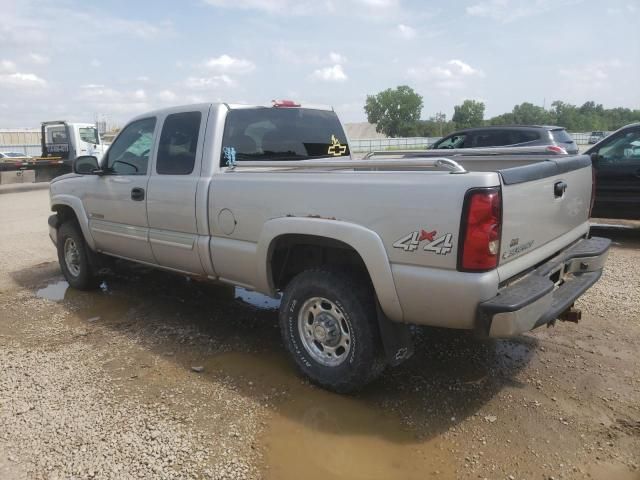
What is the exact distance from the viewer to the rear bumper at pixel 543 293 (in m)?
A: 2.66

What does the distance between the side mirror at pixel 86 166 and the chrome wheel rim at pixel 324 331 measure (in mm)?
2981

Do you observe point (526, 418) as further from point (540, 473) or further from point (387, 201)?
point (387, 201)

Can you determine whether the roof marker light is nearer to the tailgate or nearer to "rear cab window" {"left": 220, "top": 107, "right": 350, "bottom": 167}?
"rear cab window" {"left": 220, "top": 107, "right": 350, "bottom": 167}

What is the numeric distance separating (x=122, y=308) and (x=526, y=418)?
402cm

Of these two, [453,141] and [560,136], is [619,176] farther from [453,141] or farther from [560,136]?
[453,141]

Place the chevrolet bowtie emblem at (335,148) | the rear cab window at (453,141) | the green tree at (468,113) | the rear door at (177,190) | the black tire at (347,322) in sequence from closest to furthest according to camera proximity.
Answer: the black tire at (347,322)
the rear door at (177,190)
the chevrolet bowtie emblem at (335,148)
the rear cab window at (453,141)
the green tree at (468,113)

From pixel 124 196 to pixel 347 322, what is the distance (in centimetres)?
279

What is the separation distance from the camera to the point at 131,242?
16.2 ft

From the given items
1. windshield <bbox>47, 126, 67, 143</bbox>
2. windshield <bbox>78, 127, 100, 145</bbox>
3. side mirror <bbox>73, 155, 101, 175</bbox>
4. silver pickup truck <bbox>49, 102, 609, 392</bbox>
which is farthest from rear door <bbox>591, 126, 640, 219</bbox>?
windshield <bbox>47, 126, 67, 143</bbox>

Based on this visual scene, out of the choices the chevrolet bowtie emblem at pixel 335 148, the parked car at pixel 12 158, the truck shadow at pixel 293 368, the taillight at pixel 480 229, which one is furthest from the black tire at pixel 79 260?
the parked car at pixel 12 158

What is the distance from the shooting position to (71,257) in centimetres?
606

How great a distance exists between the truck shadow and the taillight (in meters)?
1.07

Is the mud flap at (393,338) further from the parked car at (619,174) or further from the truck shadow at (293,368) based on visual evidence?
the parked car at (619,174)

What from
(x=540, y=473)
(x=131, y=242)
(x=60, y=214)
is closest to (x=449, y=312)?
(x=540, y=473)
